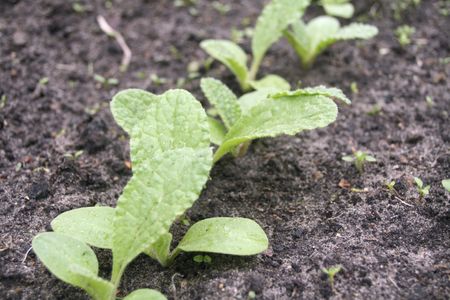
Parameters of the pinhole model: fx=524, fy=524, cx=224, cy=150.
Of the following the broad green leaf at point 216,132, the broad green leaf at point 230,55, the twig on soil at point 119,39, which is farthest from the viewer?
the twig on soil at point 119,39

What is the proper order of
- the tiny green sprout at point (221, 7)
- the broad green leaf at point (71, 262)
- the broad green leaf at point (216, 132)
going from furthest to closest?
the tiny green sprout at point (221, 7) < the broad green leaf at point (216, 132) < the broad green leaf at point (71, 262)

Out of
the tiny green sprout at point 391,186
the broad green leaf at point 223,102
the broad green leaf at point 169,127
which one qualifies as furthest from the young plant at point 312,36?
the broad green leaf at point 169,127

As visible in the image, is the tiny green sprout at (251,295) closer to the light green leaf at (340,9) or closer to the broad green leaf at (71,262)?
the broad green leaf at (71,262)

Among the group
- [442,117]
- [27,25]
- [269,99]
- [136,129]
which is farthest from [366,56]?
[27,25]

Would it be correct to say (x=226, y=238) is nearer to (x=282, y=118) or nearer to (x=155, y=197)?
(x=155, y=197)

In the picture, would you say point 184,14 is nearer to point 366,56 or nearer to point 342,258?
point 366,56

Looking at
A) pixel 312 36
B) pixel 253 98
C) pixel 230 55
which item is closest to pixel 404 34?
pixel 312 36
